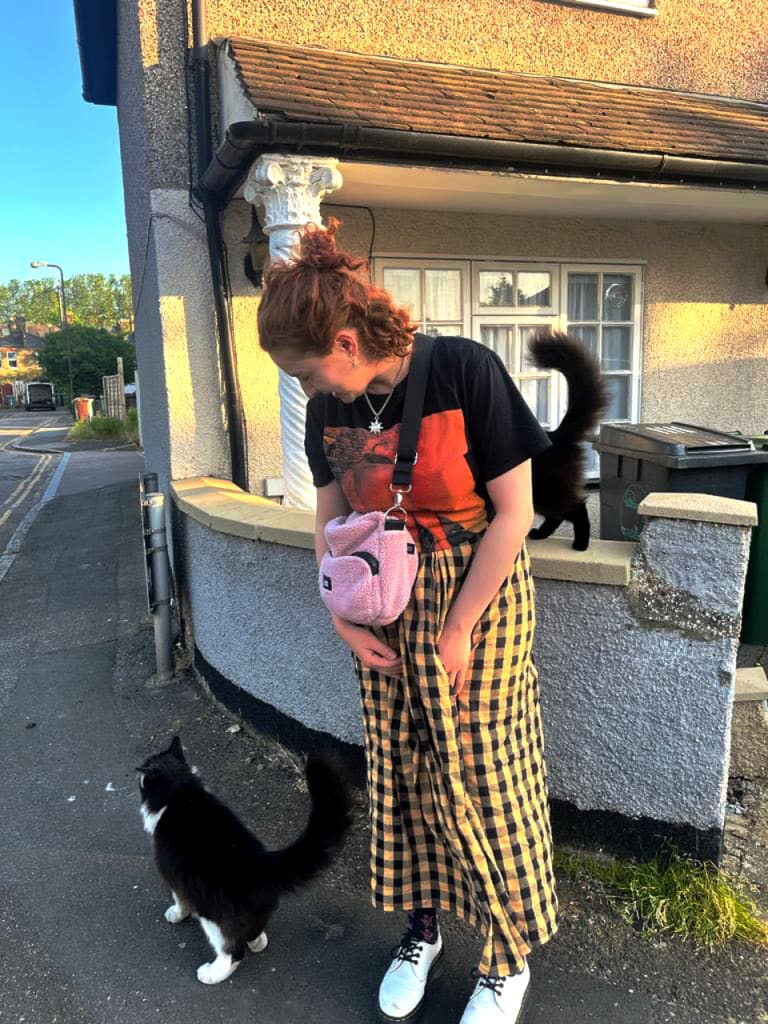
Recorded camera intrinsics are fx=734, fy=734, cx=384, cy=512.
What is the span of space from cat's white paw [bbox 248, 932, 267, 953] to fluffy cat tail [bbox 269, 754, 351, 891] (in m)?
0.38

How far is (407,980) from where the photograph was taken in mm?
2066

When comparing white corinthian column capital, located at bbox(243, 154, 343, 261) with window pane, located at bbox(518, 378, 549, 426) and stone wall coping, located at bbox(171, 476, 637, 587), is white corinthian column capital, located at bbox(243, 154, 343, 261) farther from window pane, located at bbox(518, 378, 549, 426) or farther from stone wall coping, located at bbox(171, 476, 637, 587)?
window pane, located at bbox(518, 378, 549, 426)

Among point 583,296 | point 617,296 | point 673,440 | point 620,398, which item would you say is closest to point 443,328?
point 583,296

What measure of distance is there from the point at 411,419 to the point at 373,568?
0.36 meters

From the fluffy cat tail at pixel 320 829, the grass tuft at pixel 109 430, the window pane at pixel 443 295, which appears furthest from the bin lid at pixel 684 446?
the grass tuft at pixel 109 430

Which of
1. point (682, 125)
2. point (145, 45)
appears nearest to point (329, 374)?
point (145, 45)

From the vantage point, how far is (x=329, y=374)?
1.71 m

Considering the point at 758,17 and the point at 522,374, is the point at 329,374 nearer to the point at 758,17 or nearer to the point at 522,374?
the point at 522,374

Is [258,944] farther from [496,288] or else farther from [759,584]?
[496,288]

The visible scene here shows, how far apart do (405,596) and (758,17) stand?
7.11 meters

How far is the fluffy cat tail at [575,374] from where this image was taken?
231cm

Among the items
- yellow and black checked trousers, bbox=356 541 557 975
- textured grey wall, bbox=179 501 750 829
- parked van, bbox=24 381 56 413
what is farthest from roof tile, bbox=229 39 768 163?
parked van, bbox=24 381 56 413

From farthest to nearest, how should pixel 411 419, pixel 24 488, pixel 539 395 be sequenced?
1. pixel 24 488
2. pixel 539 395
3. pixel 411 419

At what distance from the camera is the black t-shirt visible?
1714mm
